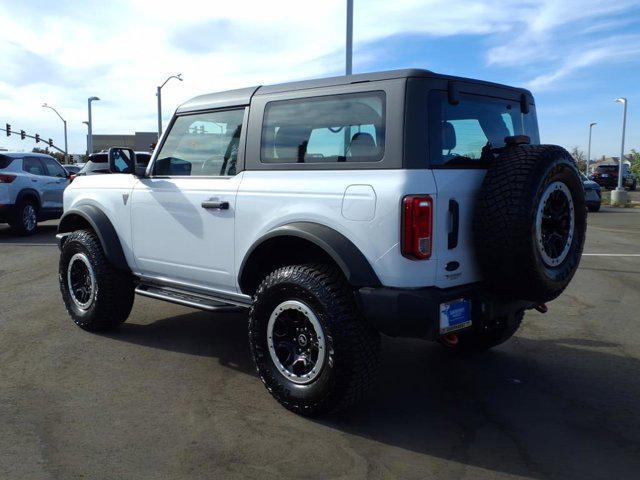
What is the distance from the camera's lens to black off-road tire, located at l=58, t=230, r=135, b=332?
536 cm

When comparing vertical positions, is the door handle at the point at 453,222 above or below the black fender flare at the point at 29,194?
above

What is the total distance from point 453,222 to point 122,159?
3042 mm

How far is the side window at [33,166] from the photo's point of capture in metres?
13.2

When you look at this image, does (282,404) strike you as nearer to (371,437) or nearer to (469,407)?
(371,437)

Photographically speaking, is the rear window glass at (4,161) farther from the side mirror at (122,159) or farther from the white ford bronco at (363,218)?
the white ford bronco at (363,218)

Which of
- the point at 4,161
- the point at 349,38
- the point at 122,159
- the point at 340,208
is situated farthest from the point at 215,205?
the point at 4,161

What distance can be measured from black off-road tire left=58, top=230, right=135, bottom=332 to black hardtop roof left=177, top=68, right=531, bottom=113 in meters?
1.47

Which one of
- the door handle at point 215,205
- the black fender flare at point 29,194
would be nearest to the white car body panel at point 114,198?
the door handle at point 215,205

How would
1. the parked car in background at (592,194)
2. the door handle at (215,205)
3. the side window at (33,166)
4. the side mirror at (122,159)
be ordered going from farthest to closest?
the parked car in background at (592,194) < the side window at (33,166) < the side mirror at (122,159) < the door handle at (215,205)

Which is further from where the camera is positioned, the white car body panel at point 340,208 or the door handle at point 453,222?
the door handle at point 453,222

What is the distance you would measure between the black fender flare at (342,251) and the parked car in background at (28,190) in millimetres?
10670

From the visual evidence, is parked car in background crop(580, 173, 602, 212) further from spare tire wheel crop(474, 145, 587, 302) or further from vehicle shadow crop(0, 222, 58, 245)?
spare tire wheel crop(474, 145, 587, 302)

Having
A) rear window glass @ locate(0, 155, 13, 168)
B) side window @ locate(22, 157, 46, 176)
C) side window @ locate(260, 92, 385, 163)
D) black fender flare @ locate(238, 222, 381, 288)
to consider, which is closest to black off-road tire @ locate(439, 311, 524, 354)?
black fender flare @ locate(238, 222, 381, 288)

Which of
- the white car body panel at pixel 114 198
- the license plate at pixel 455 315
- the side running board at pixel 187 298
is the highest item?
the white car body panel at pixel 114 198
